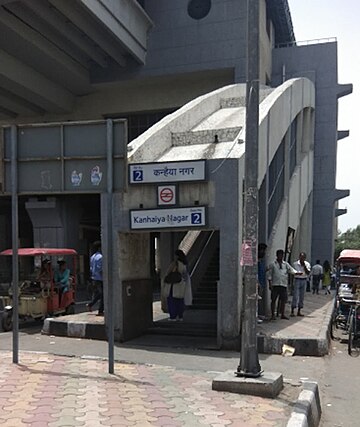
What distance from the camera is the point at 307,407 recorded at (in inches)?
202

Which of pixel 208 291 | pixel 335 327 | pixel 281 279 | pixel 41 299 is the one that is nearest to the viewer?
pixel 281 279

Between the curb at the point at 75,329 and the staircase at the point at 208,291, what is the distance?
4004 mm

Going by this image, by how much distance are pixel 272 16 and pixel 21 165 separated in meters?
22.6

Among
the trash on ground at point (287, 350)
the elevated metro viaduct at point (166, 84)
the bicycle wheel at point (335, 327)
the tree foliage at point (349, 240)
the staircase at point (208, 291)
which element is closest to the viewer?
the trash on ground at point (287, 350)

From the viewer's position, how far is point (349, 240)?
70062 millimetres

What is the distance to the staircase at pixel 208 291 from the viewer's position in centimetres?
1311

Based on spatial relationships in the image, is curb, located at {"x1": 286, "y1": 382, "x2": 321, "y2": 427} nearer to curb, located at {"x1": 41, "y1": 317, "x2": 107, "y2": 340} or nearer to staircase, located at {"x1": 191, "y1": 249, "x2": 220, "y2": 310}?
curb, located at {"x1": 41, "y1": 317, "x2": 107, "y2": 340}

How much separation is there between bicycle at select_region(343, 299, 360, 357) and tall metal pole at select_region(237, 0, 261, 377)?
3.62 meters

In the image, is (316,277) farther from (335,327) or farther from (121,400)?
(121,400)

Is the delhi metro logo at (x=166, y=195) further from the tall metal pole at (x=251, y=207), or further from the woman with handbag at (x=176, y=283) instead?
the tall metal pole at (x=251, y=207)

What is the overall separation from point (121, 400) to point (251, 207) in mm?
2599

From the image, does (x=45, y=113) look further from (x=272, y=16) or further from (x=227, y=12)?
(x=272, y=16)

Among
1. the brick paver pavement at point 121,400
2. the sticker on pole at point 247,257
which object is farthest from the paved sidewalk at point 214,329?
the sticker on pole at point 247,257

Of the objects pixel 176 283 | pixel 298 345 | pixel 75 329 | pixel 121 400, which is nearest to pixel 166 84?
pixel 176 283
